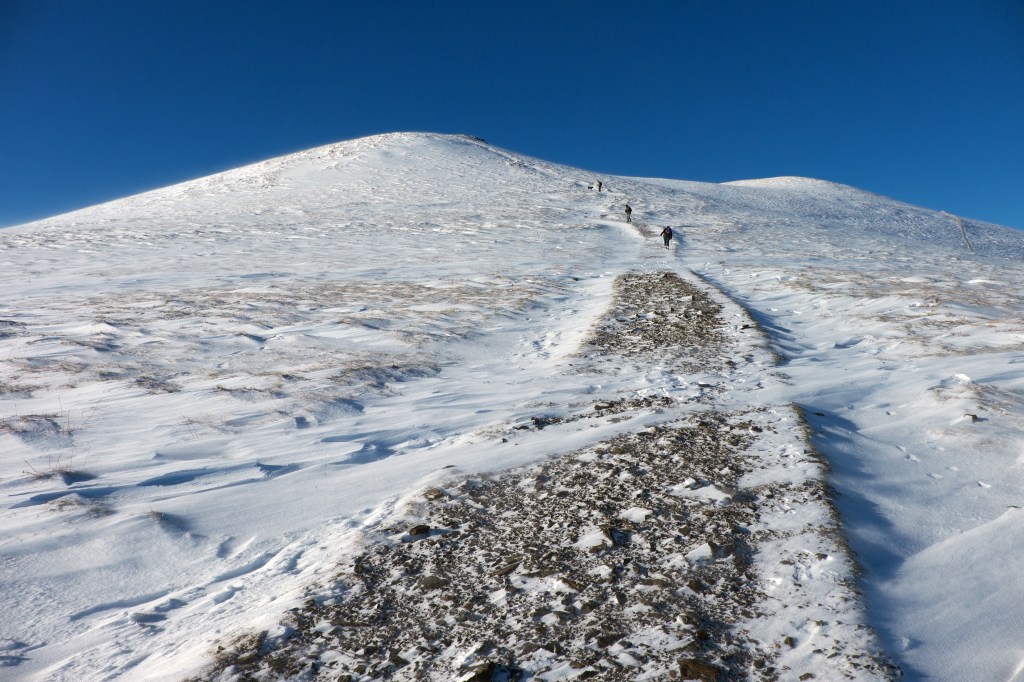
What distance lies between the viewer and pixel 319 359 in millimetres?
8672

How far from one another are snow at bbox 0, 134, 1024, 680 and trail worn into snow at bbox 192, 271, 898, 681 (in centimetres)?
6

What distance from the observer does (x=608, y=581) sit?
11.9 feet

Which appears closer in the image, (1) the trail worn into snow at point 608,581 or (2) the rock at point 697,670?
(2) the rock at point 697,670

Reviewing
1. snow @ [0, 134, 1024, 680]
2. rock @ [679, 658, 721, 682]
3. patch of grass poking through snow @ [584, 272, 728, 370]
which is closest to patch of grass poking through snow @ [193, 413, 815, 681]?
rock @ [679, 658, 721, 682]

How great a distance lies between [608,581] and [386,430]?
3441 millimetres

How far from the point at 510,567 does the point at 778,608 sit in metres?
1.63

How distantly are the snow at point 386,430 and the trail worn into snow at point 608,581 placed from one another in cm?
6

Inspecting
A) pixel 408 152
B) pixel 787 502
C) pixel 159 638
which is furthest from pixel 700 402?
pixel 408 152

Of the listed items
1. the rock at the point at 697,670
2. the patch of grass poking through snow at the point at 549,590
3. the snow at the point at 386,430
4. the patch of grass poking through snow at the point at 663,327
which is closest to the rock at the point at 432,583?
the patch of grass poking through snow at the point at 549,590

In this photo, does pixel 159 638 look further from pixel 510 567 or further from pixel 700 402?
pixel 700 402

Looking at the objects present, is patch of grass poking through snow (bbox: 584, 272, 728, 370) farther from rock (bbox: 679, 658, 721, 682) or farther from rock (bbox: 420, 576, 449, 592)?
rock (bbox: 679, 658, 721, 682)

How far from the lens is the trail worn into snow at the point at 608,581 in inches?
118

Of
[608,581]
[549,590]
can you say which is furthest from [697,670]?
[549,590]

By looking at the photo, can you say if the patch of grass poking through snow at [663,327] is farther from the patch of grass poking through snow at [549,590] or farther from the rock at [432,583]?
the rock at [432,583]
